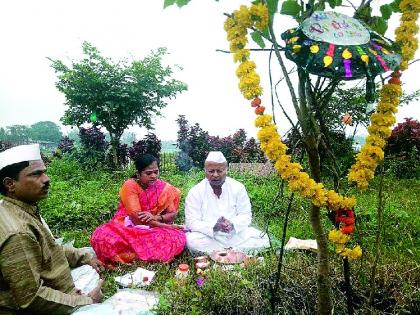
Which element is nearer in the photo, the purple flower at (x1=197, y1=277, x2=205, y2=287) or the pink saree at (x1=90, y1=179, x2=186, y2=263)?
the purple flower at (x1=197, y1=277, x2=205, y2=287)

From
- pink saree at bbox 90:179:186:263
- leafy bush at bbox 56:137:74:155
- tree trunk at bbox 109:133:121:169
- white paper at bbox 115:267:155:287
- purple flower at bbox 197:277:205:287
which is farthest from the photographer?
leafy bush at bbox 56:137:74:155

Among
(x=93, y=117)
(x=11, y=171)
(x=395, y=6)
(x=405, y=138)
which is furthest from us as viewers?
(x=93, y=117)

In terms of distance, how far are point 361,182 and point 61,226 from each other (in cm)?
571

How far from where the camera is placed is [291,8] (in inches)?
91.5

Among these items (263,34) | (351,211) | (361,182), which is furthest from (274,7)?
(351,211)

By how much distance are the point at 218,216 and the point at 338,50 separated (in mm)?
3826

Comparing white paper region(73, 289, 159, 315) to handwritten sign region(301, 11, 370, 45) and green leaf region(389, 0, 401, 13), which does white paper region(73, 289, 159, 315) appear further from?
green leaf region(389, 0, 401, 13)

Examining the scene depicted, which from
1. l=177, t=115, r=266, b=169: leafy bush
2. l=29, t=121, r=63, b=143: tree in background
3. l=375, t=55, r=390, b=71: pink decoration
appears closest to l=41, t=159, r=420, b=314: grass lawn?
l=375, t=55, r=390, b=71: pink decoration

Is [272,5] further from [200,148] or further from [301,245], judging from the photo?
[200,148]

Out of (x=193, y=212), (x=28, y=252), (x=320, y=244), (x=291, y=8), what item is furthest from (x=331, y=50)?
(x=193, y=212)

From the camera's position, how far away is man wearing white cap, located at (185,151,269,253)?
5203mm

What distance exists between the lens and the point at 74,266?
383cm

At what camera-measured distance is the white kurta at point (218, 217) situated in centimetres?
519

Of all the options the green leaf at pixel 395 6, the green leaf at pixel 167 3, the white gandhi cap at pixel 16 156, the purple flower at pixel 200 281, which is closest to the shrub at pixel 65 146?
the white gandhi cap at pixel 16 156
